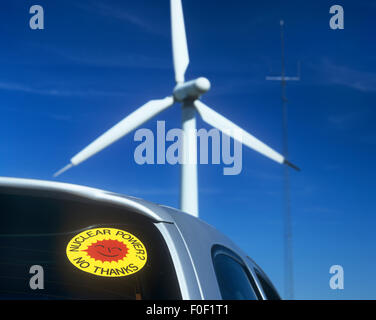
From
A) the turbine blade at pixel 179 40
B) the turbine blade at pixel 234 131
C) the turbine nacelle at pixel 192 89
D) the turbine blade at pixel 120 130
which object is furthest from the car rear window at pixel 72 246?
the turbine nacelle at pixel 192 89

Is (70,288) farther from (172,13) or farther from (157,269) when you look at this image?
(172,13)

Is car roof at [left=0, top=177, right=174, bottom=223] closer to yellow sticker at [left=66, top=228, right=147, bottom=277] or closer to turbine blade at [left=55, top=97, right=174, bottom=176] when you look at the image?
yellow sticker at [left=66, top=228, right=147, bottom=277]

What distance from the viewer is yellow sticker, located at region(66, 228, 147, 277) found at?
10.5ft

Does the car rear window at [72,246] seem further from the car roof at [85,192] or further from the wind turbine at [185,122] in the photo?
the wind turbine at [185,122]

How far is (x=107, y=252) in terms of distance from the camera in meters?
3.24

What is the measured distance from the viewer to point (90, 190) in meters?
3.41

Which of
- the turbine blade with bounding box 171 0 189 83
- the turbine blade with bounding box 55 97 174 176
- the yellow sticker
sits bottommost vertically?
the yellow sticker

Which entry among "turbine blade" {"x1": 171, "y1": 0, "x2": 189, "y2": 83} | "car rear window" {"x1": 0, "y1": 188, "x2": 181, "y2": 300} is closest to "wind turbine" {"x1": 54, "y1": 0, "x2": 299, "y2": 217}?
"turbine blade" {"x1": 171, "y1": 0, "x2": 189, "y2": 83}

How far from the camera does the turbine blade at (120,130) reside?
2877 centimetres

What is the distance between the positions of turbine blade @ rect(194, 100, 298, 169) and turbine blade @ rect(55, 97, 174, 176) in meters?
2.62

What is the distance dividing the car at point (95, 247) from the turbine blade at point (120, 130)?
25263 mm

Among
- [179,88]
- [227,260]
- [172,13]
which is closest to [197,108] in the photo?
[179,88]
